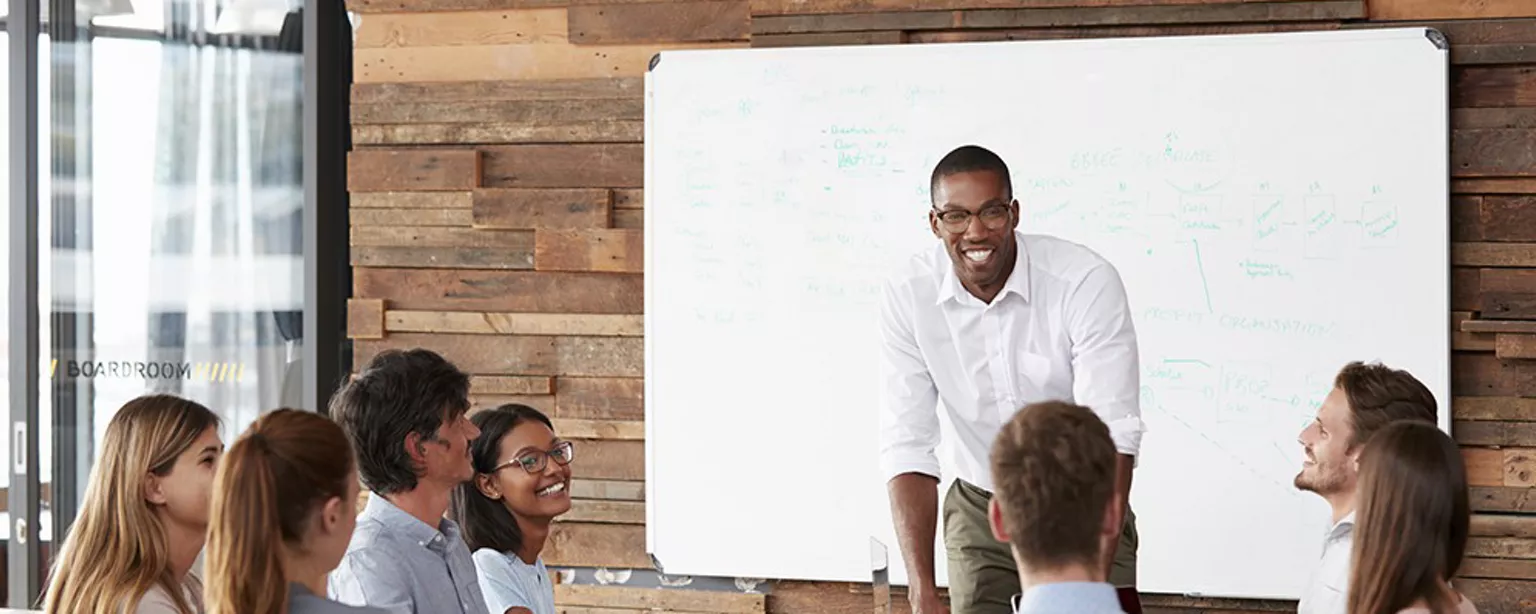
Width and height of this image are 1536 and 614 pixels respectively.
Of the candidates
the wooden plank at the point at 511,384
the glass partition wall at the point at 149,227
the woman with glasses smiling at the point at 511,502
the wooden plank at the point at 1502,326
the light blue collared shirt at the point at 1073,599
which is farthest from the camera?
the glass partition wall at the point at 149,227

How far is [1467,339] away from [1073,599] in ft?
8.20

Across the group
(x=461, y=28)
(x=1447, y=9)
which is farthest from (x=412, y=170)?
(x=1447, y=9)

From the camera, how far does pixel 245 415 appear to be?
493cm

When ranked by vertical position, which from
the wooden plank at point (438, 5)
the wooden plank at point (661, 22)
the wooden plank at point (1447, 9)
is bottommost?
the wooden plank at point (1447, 9)

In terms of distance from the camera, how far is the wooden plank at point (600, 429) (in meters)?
4.49

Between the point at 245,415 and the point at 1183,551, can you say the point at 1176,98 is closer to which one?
the point at 1183,551

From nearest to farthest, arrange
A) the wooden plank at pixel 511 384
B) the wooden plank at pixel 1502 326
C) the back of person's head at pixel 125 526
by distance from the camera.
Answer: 1. the back of person's head at pixel 125 526
2. the wooden plank at pixel 1502 326
3. the wooden plank at pixel 511 384

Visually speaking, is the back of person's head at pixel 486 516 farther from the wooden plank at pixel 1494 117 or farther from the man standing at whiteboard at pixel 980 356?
the wooden plank at pixel 1494 117

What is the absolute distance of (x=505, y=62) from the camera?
15.0 ft

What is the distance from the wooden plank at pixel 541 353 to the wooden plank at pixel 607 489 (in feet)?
0.96

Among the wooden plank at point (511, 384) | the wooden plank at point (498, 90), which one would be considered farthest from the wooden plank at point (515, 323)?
the wooden plank at point (498, 90)

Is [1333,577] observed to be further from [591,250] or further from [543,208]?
[543,208]

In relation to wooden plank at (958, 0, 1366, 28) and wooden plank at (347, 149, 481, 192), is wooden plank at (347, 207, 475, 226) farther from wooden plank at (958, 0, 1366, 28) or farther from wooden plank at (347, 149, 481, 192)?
wooden plank at (958, 0, 1366, 28)

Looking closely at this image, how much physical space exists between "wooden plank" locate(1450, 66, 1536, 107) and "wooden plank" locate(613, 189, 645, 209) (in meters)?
2.06
